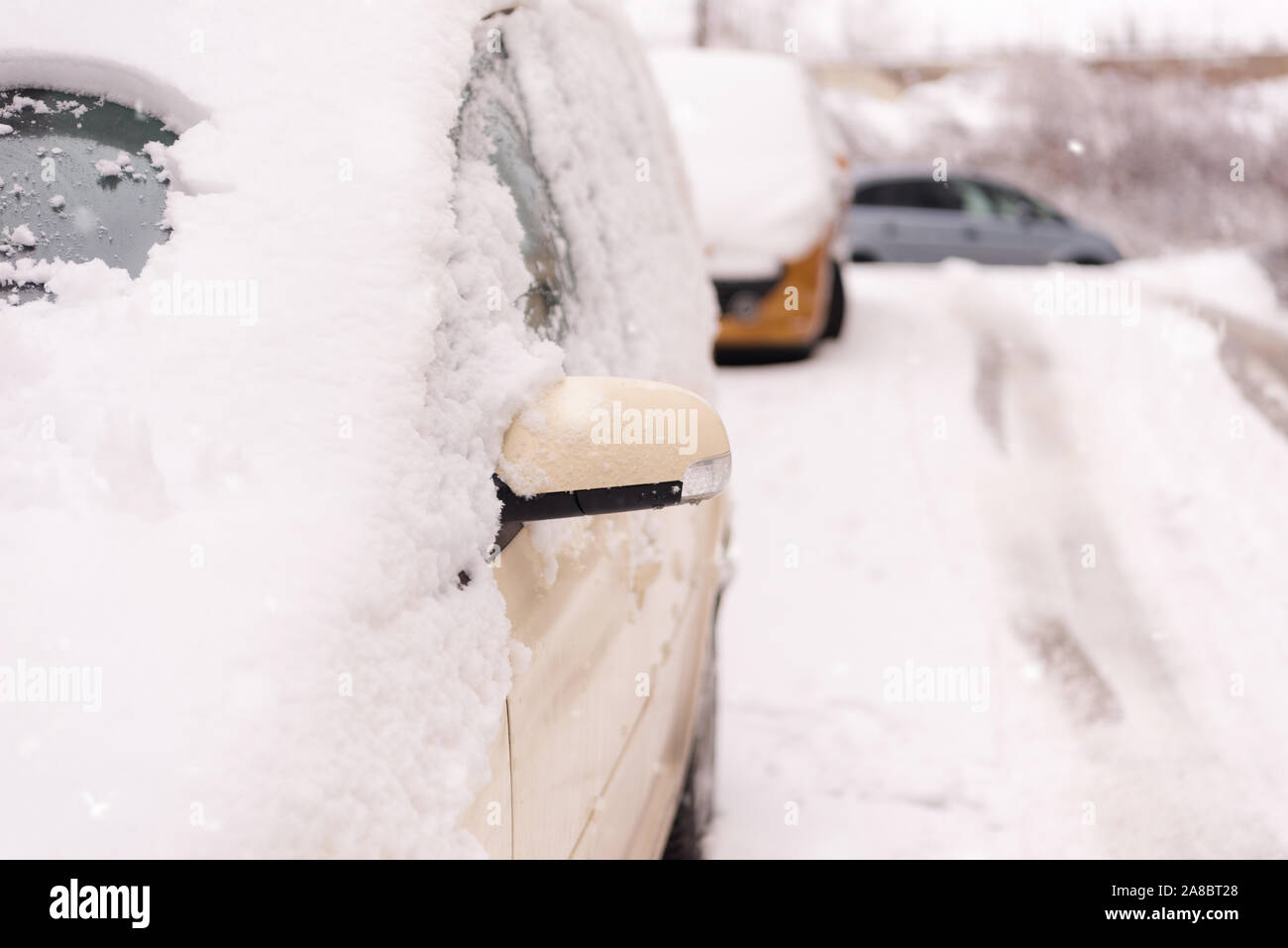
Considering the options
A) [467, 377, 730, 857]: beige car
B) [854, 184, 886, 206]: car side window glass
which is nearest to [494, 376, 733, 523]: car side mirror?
[467, 377, 730, 857]: beige car

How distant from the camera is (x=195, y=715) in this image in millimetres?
1078

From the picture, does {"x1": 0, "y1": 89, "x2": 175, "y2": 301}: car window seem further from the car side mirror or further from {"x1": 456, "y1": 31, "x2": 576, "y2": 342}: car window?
the car side mirror

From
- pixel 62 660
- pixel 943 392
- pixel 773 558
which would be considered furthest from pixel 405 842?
pixel 943 392

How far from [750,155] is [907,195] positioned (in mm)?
7896

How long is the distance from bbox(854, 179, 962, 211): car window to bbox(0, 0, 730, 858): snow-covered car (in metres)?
13.8

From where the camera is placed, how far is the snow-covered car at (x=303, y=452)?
1.10 meters

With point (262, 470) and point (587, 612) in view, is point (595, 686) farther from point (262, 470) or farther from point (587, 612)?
point (262, 470)

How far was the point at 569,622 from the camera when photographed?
164 cm

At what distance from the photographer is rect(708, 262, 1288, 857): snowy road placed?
325 centimetres

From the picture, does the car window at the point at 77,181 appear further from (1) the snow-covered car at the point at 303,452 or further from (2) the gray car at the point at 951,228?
(2) the gray car at the point at 951,228

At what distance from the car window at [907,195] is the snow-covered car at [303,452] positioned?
544 inches

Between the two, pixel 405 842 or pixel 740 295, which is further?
pixel 740 295

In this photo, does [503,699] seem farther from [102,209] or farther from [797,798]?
[797,798]

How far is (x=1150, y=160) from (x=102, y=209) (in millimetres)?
26669
